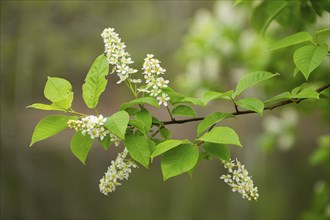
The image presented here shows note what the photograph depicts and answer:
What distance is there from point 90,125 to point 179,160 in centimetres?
19

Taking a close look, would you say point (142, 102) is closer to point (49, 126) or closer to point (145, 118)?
point (145, 118)

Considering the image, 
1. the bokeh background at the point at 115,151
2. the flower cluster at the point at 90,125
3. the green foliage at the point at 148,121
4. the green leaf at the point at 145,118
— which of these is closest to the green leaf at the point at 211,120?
the green foliage at the point at 148,121

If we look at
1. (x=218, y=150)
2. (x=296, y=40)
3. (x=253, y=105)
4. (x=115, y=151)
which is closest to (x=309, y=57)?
(x=296, y=40)

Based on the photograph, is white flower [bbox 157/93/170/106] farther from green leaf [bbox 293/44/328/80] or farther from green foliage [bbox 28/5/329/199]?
green leaf [bbox 293/44/328/80]

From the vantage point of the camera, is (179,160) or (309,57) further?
(309,57)

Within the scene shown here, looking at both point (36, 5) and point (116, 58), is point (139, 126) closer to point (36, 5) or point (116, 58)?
point (116, 58)

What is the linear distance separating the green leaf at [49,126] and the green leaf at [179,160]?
21 cm

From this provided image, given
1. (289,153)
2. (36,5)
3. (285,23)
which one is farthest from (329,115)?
(289,153)

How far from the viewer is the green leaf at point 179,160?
1.04m

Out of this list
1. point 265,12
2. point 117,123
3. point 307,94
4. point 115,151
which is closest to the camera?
point 117,123

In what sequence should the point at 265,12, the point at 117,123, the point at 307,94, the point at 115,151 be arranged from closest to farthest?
the point at 117,123 → the point at 307,94 → the point at 265,12 → the point at 115,151

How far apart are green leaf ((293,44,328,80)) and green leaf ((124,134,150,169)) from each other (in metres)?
0.39

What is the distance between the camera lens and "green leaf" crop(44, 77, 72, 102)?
45.1 inches

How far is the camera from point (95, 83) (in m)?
1.15
